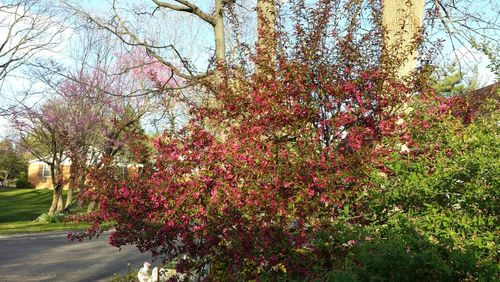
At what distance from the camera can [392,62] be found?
595 cm

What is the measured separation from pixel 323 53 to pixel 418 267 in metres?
2.99

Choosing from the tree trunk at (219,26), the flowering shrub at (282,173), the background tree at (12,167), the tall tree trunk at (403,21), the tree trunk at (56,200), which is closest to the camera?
the flowering shrub at (282,173)

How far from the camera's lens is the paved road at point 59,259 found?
35.8 feet

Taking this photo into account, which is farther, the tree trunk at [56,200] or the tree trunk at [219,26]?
the tree trunk at [56,200]

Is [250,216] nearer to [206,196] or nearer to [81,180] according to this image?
[206,196]

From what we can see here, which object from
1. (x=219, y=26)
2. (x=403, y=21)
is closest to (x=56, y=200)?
(x=219, y=26)

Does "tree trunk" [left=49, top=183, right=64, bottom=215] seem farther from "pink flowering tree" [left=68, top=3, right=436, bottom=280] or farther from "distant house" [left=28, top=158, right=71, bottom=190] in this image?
"distant house" [left=28, top=158, right=71, bottom=190]

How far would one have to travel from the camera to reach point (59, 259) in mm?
13211

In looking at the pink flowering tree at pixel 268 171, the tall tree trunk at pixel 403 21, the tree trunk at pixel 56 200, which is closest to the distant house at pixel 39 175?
the tree trunk at pixel 56 200

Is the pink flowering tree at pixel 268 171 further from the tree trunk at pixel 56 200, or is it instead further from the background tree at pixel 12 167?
the background tree at pixel 12 167

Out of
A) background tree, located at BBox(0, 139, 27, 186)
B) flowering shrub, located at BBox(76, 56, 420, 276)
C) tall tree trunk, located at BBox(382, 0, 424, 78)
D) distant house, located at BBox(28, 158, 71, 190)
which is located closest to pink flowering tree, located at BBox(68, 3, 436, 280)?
flowering shrub, located at BBox(76, 56, 420, 276)

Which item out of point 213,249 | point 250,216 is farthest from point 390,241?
point 213,249

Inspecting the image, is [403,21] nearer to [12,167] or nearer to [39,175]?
[39,175]

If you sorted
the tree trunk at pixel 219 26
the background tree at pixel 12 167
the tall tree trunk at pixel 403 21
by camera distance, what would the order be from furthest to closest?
1. the background tree at pixel 12 167
2. the tree trunk at pixel 219 26
3. the tall tree trunk at pixel 403 21
